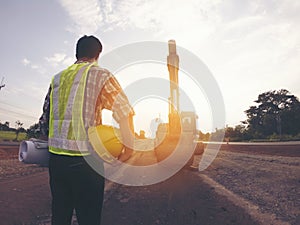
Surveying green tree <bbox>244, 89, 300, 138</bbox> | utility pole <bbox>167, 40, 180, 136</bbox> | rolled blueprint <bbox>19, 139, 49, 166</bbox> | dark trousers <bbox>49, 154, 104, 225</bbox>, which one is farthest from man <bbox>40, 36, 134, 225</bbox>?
green tree <bbox>244, 89, 300, 138</bbox>

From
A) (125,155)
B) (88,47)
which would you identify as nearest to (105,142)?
(125,155)

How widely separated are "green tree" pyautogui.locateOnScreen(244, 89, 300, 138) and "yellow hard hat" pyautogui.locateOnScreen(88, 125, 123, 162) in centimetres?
4527

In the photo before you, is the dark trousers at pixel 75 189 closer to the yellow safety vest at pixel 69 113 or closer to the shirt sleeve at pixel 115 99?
the yellow safety vest at pixel 69 113

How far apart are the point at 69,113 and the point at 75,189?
1.60 feet

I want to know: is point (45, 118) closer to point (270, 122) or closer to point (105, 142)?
point (105, 142)

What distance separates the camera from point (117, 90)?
185 cm

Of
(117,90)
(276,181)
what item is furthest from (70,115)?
(276,181)

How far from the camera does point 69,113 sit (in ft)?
5.85

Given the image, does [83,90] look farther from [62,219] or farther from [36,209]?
[36,209]

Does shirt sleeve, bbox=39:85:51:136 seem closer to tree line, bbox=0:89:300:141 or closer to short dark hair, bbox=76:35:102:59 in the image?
short dark hair, bbox=76:35:102:59

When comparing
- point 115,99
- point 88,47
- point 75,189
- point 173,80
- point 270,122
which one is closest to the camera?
point 75,189

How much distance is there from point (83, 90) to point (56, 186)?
0.66 meters

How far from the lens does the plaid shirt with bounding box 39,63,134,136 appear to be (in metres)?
1.77

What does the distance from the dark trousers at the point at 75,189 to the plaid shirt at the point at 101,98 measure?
0.28 metres
